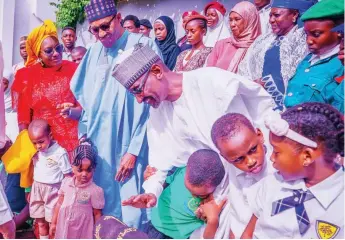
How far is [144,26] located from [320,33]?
4.07 metres

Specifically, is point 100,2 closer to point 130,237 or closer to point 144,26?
point 130,237

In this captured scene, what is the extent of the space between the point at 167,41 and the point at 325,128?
3859 mm

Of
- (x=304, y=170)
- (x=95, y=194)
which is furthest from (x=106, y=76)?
(x=304, y=170)

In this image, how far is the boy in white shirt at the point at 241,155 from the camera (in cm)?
236

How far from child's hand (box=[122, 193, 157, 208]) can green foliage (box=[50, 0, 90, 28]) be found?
9.16 metres

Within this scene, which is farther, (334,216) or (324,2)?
(324,2)

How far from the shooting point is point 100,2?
3758 millimetres

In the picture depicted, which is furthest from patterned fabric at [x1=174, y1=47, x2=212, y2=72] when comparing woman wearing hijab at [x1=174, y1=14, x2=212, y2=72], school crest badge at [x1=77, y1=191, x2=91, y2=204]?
school crest badge at [x1=77, y1=191, x2=91, y2=204]

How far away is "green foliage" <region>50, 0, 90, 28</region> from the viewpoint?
37.3 feet

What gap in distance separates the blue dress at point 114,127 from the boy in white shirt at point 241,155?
118 cm

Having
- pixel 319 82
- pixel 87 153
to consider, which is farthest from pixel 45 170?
pixel 319 82

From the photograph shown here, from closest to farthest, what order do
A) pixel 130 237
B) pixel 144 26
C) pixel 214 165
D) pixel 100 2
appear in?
pixel 130 237, pixel 214 165, pixel 100 2, pixel 144 26

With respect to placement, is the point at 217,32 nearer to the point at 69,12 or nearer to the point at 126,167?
the point at 126,167

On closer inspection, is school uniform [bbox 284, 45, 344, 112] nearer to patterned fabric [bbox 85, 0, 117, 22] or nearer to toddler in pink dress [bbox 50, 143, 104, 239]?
patterned fabric [bbox 85, 0, 117, 22]
